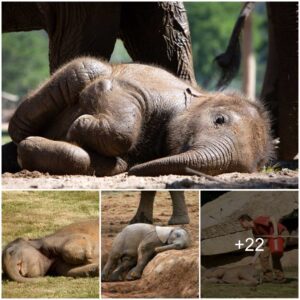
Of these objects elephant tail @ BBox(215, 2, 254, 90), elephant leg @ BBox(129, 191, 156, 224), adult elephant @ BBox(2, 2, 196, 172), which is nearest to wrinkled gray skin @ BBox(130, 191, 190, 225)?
elephant leg @ BBox(129, 191, 156, 224)

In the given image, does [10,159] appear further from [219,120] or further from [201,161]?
[201,161]

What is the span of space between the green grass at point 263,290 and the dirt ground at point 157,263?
14 centimetres

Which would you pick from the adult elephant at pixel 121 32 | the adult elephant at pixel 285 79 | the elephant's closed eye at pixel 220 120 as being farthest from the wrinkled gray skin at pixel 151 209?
the adult elephant at pixel 285 79

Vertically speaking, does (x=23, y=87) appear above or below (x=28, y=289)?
above

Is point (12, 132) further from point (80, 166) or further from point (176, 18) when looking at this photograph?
point (176, 18)

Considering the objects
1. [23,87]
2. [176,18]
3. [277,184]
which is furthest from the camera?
[23,87]

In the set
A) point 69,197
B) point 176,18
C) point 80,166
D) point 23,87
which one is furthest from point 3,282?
point 23,87

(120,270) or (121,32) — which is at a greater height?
(121,32)

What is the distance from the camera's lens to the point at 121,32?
350 inches

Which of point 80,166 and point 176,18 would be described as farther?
point 176,18

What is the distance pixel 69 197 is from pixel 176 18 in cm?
314

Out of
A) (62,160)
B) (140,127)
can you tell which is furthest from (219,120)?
(62,160)

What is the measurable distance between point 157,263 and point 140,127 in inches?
51.9

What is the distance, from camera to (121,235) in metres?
6.01
